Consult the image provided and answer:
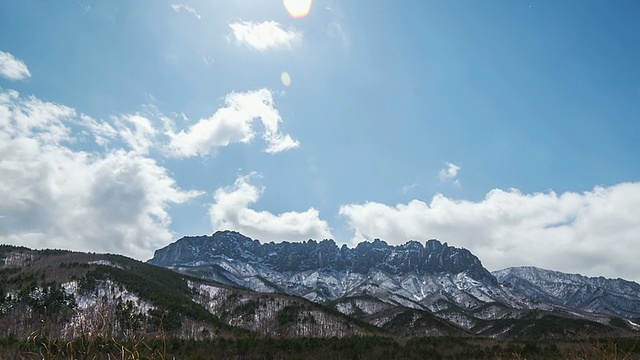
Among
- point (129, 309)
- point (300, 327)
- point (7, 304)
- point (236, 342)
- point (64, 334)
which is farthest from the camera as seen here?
point (300, 327)

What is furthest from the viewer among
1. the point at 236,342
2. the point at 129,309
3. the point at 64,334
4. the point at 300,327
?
the point at 300,327

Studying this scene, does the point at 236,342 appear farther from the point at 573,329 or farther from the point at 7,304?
the point at 573,329

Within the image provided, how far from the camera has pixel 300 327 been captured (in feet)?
644

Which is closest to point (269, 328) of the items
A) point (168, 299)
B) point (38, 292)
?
point (168, 299)

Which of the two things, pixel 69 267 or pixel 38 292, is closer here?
pixel 38 292

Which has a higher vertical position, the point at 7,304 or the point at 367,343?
the point at 7,304

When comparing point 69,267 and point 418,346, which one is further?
point 69,267

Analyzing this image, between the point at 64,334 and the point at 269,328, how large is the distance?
204087 mm

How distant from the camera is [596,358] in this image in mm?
8633

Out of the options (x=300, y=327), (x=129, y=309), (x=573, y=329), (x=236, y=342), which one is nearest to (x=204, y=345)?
(x=236, y=342)

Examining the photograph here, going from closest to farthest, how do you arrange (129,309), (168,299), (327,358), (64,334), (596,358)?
(64,334) < (596,358) < (327,358) < (129,309) < (168,299)

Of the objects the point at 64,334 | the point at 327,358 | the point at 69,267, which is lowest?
the point at 327,358

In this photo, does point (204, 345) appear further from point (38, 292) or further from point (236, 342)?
point (38, 292)

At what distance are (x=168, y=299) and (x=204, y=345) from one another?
107m
